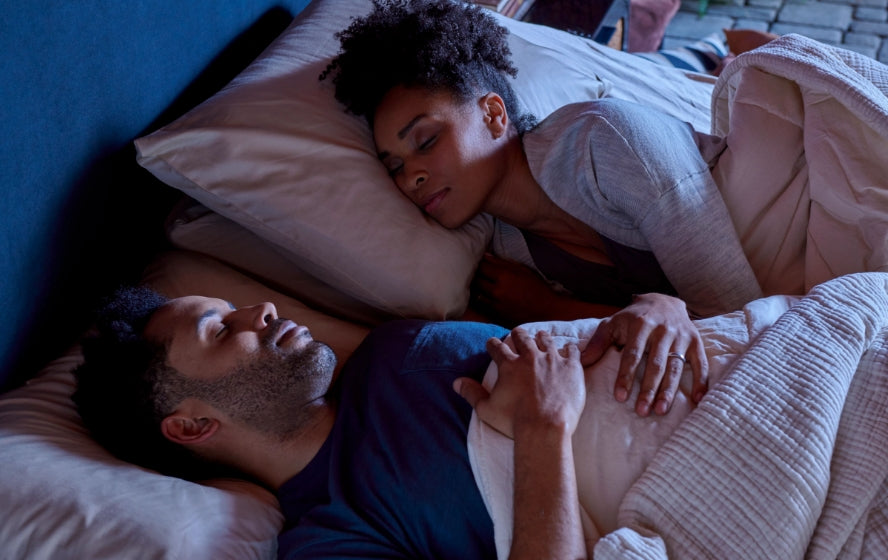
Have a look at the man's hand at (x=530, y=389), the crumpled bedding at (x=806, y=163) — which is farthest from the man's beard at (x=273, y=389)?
the crumpled bedding at (x=806, y=163)

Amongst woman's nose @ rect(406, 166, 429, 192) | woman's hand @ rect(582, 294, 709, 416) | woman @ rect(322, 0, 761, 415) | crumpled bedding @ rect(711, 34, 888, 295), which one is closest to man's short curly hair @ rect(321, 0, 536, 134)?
woman @ rect(322, 0, 761, 415)

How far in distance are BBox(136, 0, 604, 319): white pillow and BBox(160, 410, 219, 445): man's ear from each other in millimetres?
315

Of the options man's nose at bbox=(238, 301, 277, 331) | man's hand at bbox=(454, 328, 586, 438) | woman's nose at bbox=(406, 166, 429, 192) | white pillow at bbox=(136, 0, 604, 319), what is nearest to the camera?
man's hand at bbox=(454, 328, 586, 438)

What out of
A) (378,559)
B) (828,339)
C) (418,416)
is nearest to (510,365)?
(418,416)

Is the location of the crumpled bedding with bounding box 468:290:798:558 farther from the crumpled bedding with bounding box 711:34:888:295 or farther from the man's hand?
the crumpled bedding with bounding box 711:34:888:295

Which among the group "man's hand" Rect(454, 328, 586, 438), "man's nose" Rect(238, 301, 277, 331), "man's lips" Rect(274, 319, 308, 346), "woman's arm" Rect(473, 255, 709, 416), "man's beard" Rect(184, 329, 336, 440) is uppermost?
"woman's arm" Rect(473, 255, 709, 416)

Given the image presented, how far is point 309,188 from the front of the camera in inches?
46.2

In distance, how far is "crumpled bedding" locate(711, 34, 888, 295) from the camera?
1.16m

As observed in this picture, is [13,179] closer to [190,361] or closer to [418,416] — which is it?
[190,361]

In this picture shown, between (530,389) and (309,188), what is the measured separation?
49 centimetres

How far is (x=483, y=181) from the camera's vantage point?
129cm

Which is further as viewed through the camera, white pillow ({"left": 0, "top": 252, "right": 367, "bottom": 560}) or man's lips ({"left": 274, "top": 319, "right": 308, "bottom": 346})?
man's lips ({"left": 274, "top": 319, "right": 308, "bottom": 346})

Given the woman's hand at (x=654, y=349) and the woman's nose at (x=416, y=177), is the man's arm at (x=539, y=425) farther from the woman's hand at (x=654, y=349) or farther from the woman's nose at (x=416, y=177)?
the woman's nose at (x=416, y=177)

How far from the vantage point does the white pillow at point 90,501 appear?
815 millimetres
